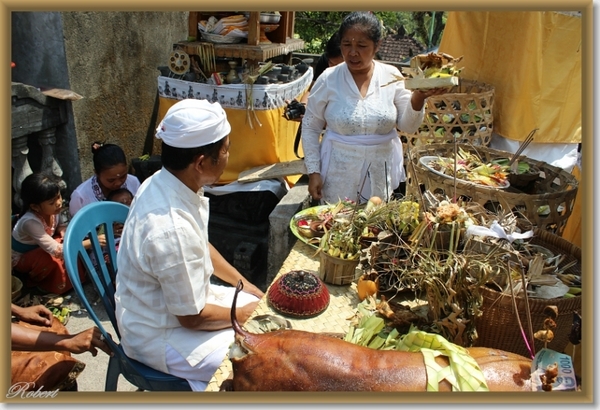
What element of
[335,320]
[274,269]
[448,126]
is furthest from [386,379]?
[448,126]

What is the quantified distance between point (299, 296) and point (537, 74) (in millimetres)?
4101

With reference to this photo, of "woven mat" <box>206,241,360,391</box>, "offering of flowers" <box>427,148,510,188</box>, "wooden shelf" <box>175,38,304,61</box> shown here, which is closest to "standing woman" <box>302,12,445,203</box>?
"offering of flowers" <box>427,148,510,188</box>

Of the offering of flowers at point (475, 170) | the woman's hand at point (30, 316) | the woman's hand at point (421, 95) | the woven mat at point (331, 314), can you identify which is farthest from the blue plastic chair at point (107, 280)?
the offering of flowers at point (475, 170)

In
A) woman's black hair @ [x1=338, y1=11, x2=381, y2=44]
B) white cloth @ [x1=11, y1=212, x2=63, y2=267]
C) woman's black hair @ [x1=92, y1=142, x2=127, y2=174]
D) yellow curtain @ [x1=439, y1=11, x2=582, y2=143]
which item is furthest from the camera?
yellow curtain @ [x1=439, y1=11, x2=582, y2=143]

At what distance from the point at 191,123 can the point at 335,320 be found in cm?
114

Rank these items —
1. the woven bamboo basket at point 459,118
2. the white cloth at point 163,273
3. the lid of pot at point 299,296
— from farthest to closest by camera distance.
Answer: the woven bamboo basket at point 459,118
the lid of pot at point 299,296
the white cloth at point 163,273

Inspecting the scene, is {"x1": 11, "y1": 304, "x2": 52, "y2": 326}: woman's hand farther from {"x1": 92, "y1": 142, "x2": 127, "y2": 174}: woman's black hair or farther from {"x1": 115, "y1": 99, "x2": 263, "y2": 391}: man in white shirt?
{"x1": 92, "y1": 142, "x2": 127, "y2": 174}: woman's black hair

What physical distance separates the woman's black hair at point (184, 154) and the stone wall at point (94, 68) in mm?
3528

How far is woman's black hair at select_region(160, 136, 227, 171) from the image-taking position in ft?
7.27

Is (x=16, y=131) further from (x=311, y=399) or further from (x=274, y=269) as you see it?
(x=311, y=399)

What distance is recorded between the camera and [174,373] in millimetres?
2381

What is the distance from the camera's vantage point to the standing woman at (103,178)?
4.32 m

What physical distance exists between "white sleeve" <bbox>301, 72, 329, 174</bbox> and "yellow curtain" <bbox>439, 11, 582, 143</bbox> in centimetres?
256

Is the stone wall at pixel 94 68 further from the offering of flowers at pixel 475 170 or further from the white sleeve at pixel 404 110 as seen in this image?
the offering of flowers at pixel 475 170
